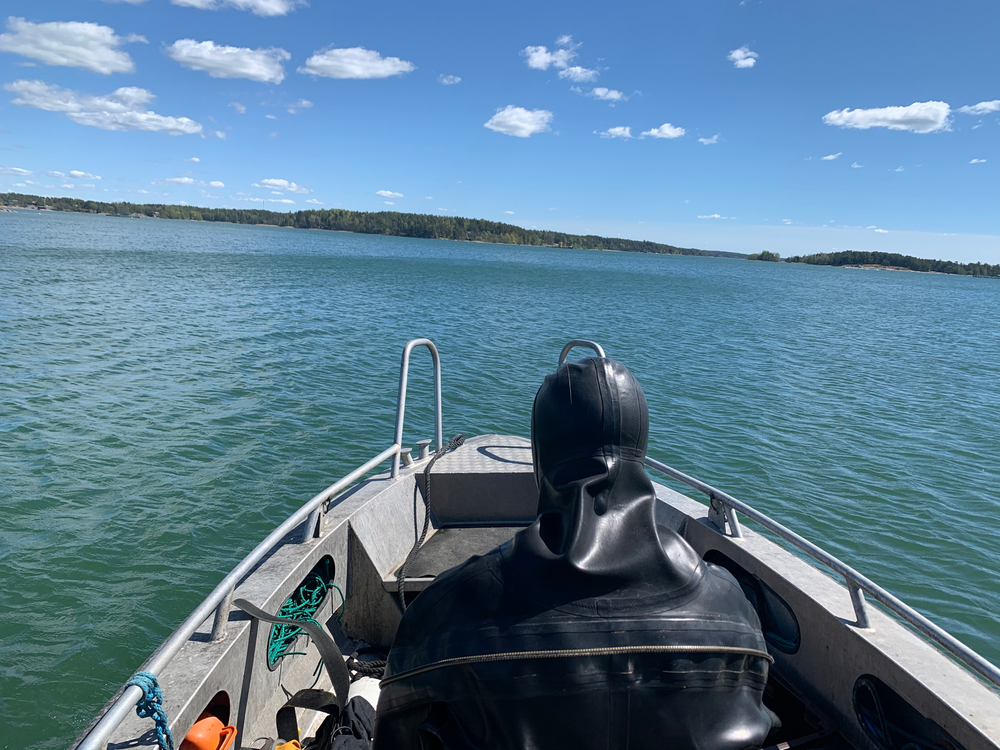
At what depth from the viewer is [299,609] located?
3402mm

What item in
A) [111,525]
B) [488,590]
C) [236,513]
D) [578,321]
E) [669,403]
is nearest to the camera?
[488,590]

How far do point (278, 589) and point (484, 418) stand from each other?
997 centimetres

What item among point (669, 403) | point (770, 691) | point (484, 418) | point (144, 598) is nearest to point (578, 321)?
point (669, 403)

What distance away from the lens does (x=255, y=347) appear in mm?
18109

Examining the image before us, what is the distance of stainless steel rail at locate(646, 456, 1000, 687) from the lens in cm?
220

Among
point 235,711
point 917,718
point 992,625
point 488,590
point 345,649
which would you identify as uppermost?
point 488,590

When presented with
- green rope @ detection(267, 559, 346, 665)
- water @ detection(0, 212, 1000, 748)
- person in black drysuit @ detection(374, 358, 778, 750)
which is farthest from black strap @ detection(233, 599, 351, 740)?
water @ detection(0, 212, 1000, 748)

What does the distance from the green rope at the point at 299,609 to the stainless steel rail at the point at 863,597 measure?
2.01m

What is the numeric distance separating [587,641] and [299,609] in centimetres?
257

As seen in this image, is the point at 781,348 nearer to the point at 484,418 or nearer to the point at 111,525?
the point at 484,418

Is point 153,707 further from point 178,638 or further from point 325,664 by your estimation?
point 325,664

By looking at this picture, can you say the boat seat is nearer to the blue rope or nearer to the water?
the blue rope

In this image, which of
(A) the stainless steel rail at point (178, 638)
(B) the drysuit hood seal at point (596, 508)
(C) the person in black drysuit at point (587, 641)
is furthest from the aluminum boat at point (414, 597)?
(B) the drysuit hood seal at point (596, 508)

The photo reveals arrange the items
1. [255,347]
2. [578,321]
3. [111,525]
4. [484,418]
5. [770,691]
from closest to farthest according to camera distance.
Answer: [770,691] < [111,525] < [484,418] < [255,347] < [578,321]
